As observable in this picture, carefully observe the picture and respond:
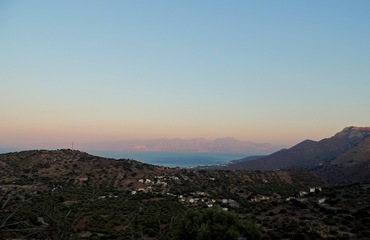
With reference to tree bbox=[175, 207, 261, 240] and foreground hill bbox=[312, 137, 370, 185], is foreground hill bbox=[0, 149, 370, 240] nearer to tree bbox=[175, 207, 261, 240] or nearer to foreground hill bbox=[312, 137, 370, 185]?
tree bbox=[175, 207, 261, 240]

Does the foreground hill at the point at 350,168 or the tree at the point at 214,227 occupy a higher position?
the tree at the point at 214,227

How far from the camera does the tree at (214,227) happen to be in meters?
21.0

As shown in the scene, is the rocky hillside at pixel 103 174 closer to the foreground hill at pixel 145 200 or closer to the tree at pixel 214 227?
the foreground hill at pixel 145 200

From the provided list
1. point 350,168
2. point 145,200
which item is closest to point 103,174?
point 145,200

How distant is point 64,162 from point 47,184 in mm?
24525

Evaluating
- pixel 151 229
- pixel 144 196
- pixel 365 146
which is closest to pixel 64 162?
pixel 144 196

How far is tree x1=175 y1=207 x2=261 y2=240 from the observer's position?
21.0 meters

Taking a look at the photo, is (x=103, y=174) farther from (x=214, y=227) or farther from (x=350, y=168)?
(x=350, y=168)

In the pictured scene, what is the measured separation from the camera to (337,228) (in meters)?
25.5

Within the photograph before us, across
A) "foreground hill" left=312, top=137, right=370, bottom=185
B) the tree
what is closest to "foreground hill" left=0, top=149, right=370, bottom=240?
the tree

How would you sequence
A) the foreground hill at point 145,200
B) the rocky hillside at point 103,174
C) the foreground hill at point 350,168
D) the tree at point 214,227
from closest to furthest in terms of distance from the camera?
1. the foreground hill at point 145,200
2. the tree at point 214,227
3. the rocky hillside at point 103,174
4. the foreground hill at point 350,168

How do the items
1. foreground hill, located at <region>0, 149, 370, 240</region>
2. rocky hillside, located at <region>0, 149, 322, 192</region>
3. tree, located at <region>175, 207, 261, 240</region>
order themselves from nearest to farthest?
foreground hill, located at <region>0, 149, 370, 240</region> → tree, located at <region>175, 207, 261, 240</region> → rocky hillside, located at <region>0, 149, 322, 192</region>

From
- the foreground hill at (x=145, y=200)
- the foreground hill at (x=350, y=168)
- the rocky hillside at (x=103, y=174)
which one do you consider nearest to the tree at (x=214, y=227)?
the foreground hill at (x=145, y=200)

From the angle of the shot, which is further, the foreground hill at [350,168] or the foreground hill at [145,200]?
the foreground hill at [350,168]
